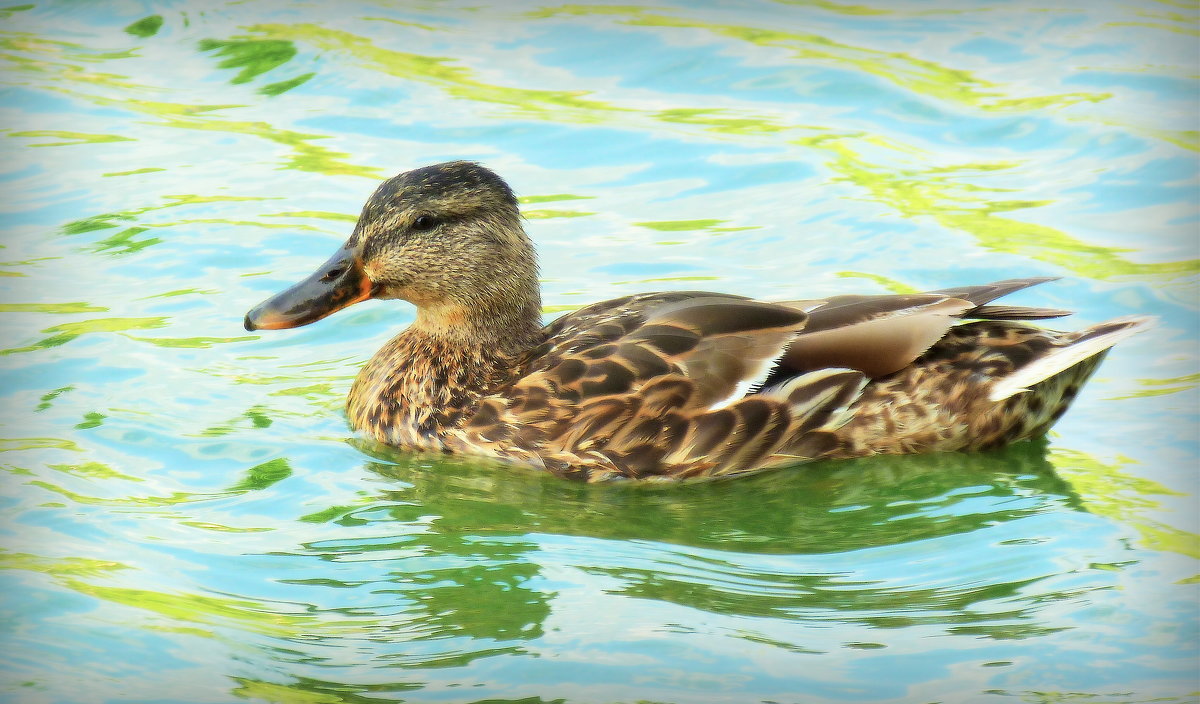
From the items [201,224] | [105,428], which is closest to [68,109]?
[201,224]

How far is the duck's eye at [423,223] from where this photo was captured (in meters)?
7.26

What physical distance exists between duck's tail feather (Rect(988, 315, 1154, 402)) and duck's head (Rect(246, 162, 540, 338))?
7.72 feet

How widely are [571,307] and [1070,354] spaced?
3.05 m

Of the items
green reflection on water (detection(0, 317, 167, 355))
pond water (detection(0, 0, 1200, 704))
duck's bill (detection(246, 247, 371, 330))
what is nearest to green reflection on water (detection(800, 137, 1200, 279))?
pond water (detection(0, 0, 1200, 704))

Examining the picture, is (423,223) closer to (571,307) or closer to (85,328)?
(571,307)

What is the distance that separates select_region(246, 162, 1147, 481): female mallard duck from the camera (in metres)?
6.75

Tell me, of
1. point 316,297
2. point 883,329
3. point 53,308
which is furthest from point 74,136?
point 883,329

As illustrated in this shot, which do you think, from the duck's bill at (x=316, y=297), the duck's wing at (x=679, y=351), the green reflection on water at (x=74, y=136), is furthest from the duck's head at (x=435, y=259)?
the green reflection on water at (x=74, y=136)

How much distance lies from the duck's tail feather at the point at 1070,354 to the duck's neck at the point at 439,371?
2.30 meters

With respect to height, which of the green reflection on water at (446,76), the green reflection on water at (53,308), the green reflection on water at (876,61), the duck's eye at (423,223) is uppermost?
the green reflection on water at (876,61)

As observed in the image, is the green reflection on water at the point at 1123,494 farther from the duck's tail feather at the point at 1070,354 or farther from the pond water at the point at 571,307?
the duck's tail feather at the point at 1070,354

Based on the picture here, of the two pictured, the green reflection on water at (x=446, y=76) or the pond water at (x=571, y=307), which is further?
the green reflection on water at (x=446, y=76)

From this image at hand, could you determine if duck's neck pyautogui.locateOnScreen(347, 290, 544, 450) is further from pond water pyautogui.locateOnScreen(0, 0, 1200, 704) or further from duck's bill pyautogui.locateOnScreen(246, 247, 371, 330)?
duck's bill pyautogui.locateOnScreen(246, 247, 371, 330)

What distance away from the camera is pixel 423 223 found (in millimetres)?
7281
